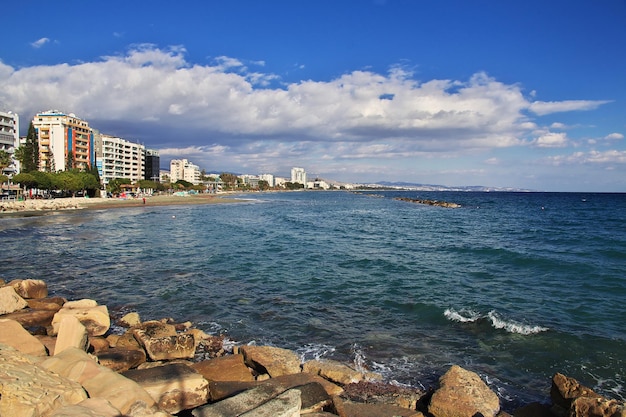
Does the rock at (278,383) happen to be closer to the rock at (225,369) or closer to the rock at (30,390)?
the rock at (225,369)

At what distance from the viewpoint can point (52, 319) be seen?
10.8 metres

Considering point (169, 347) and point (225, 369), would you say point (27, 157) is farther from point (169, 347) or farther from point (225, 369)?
point (225, 369)

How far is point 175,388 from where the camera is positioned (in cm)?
632

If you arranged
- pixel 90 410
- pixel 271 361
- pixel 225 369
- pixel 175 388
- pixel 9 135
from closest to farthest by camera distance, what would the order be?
pixel 90 410 < pixel 175 388 < pixel 225 369 < pixel 271 361 < pixel 9 135

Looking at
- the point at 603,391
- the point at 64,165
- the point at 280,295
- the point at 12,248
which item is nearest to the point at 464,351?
the point at 603,391

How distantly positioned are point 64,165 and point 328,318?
12287 centimetres

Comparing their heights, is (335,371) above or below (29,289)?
below

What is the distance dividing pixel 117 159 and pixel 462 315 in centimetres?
14904

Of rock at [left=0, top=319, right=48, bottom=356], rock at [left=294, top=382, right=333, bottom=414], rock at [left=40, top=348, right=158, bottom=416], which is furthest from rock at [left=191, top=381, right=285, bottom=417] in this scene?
rock at [left=0, top=319, right=48, bottom=356]

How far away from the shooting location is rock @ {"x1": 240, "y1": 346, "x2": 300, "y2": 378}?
7.88 meters

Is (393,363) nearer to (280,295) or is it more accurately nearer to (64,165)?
(280,295)

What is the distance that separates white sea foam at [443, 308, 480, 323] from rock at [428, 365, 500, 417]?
475 centimetres

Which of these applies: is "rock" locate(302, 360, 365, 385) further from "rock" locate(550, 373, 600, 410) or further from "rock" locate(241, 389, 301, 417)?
"rock" locate(550, 373, 600, 410)

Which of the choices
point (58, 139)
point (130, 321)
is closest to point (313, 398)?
point (130, 321)
